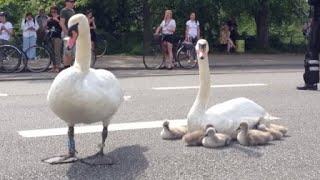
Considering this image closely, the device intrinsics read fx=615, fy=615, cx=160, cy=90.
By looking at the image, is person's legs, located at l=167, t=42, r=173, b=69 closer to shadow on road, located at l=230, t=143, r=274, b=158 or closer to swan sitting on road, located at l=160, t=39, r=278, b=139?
swan sitting on road, located at l=160, t=39, r=278, b=139

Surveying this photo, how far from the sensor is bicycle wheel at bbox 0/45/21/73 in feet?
55.3

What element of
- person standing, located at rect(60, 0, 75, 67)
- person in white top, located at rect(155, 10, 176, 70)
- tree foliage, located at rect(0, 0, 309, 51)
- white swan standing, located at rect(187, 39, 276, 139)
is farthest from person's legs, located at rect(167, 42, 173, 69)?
white swan standing, located at rect(187, 39, 276, 139)

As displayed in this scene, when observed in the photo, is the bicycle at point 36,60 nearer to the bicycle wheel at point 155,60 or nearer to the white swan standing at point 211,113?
the bicycle wheel at point 155,60

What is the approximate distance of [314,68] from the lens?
12.9 meters

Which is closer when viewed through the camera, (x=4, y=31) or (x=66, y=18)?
(x=66, y=18)

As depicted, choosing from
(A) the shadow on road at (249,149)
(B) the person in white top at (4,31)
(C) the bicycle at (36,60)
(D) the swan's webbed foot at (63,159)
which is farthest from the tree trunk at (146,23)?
(D) the swan's webbed foot at (63,159)

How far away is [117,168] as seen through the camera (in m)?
6.30

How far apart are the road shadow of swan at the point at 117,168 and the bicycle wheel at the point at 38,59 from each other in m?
10.7

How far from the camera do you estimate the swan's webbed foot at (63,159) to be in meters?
6.46

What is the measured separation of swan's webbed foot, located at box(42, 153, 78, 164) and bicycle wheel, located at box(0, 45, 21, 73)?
10.8 metres

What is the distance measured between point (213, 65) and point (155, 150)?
13.5 m

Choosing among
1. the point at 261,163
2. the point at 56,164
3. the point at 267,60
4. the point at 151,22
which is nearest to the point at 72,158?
the point at 56,164

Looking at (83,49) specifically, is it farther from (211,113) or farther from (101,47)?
(101,47)

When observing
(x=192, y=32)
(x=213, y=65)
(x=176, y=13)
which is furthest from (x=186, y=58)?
(x=176, y=13)
